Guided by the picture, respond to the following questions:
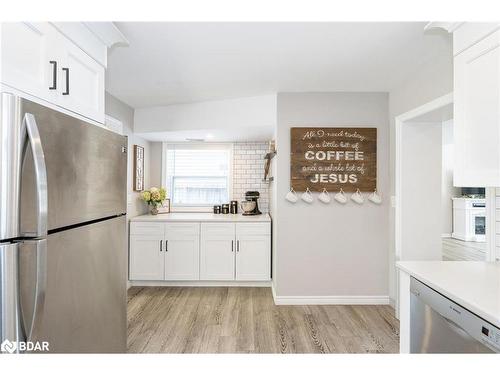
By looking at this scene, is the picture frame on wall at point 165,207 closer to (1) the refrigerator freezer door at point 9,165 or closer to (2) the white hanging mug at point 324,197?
(2) the white hanging mug at point 324,197

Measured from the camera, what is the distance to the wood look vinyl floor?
100 inches

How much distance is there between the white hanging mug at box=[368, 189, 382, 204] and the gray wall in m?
0.06

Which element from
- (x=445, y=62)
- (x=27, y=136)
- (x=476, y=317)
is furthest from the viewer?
(x=445, y=62)

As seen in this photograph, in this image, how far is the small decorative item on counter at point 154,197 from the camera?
171 inches

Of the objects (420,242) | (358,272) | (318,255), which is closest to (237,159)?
(318,255)

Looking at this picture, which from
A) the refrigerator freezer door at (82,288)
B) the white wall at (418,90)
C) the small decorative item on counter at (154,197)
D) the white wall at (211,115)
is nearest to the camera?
the refrigerator freezer door at (82,288)

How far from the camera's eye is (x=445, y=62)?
2.39 metres

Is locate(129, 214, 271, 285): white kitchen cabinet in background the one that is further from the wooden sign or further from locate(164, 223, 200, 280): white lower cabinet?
the wooden sign

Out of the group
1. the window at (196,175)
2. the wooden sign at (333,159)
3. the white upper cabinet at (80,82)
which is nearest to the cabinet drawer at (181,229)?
the window at (196,175)

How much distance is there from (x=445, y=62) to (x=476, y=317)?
1956mm

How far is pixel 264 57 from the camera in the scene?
2500mm

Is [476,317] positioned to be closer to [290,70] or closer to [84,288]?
[84,288]

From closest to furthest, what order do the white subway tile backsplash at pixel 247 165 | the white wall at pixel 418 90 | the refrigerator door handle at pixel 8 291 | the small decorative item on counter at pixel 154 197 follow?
the refrigerator door handle at pixel 8 291 < the white wall at pixel 418 90 < the small decorative item on counter at pixel 154 197 < the white subway tile backsplash at pixel 247 165

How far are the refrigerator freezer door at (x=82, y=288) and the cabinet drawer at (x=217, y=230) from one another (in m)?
2.00
